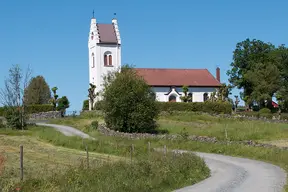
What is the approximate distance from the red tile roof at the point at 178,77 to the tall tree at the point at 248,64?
484 centimetres

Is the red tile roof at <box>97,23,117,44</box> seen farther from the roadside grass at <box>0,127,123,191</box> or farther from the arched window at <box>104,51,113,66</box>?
the roadside grass at <box>0,127,123,191</box>

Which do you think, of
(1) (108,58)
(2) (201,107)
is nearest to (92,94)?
(1) (108,58)

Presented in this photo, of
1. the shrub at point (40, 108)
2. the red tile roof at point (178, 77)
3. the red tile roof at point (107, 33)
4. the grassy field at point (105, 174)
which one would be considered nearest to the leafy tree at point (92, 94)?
the shrub at point (40, 108)

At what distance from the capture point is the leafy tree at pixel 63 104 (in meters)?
81.1

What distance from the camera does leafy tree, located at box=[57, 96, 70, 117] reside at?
81.1 meters

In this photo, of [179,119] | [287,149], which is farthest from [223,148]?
[179,119]

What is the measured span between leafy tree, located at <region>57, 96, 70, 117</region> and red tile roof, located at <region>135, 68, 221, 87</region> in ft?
46.4

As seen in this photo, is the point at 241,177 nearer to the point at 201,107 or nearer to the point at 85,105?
the point at 201,107

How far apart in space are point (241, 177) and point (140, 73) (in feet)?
226

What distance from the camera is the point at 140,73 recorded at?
3597 inches

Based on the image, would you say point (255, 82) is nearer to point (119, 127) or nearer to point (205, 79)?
point (205, 79)

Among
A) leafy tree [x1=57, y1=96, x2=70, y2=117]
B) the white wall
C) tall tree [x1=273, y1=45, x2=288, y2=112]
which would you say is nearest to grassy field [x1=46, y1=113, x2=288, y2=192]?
leafy tree [x1=57, y1=96, x2=70, y2=117]

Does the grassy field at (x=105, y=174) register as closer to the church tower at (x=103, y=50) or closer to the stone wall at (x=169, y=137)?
the stone wall at (x=169, y=137)

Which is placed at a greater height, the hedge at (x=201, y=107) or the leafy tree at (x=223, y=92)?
the leafy tree at (x=223, y=92)
